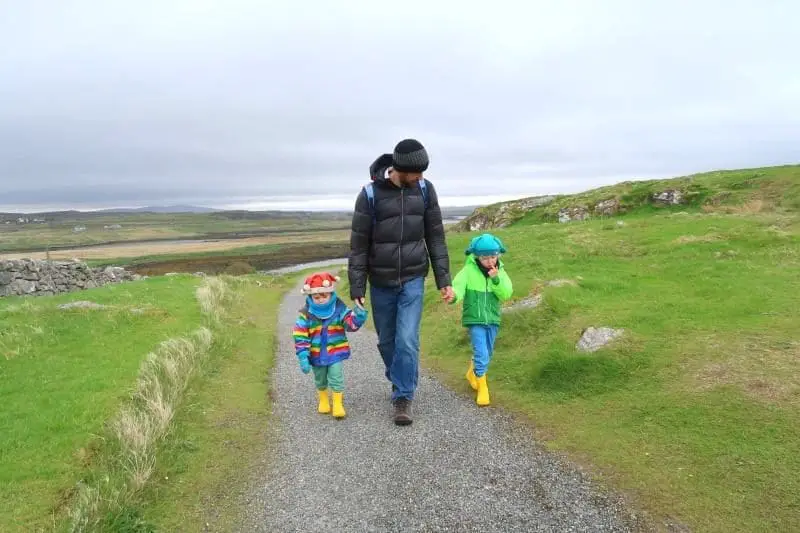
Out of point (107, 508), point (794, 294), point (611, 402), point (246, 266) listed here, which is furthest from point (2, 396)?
point (246, 266)

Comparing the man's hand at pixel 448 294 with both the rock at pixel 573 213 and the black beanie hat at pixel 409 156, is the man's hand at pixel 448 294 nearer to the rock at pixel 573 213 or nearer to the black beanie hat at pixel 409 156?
the black beanie hat at pixel 409 156

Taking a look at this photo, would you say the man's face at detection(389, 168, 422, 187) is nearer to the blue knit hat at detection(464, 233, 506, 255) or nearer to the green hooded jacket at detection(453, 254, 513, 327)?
the blue knit hat at detection(464, 233, 506, 255)

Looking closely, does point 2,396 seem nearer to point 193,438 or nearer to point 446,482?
point 193,438

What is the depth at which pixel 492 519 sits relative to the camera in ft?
15.5

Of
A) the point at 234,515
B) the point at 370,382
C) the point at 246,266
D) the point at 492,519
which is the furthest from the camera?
the point at 246,266

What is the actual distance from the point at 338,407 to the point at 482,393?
→ 2.16 metres

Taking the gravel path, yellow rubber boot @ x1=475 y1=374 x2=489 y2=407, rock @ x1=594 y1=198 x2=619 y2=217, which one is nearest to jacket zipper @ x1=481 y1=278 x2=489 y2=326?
yellow rubber boot @ x1=475 y1=374 x2=489 y2=407

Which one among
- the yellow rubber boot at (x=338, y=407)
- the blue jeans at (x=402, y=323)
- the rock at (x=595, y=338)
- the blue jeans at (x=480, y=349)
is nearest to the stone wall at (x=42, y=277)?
the yellow rubber boot at (x=338, y=407)

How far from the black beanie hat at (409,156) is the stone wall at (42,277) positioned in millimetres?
33034

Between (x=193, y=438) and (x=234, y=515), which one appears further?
(x=193, y=438)

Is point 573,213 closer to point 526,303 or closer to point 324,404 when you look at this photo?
point 526,303

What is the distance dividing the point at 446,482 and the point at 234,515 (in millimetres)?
2170

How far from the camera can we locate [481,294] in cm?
779

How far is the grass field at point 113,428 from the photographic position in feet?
16.7
